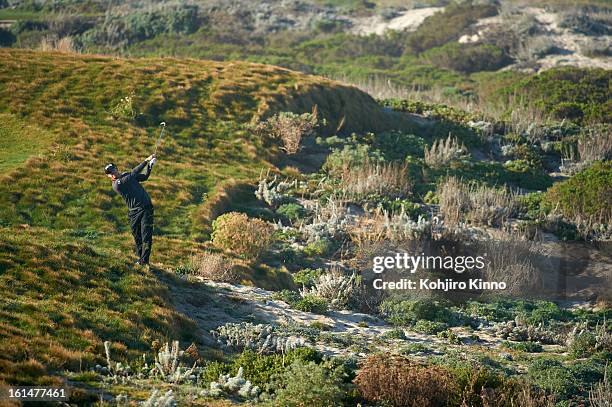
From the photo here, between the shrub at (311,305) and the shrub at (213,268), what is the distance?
1.90 m

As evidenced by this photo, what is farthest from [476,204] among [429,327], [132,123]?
[132,123]

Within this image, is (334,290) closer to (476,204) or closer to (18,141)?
(476,204)

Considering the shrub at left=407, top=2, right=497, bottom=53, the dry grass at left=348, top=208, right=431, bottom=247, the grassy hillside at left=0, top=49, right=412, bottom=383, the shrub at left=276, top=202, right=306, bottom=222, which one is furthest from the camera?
the shrub at left=407, top=2, right=497, bottom=53

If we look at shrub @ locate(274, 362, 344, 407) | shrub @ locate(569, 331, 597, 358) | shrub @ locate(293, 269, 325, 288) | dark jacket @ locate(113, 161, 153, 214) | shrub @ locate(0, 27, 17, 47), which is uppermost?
shrub @ locate(0, 27, 17, 47)

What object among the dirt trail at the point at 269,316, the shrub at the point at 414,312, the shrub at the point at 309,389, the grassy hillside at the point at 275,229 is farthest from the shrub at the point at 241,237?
the shrub at the point at 309,389

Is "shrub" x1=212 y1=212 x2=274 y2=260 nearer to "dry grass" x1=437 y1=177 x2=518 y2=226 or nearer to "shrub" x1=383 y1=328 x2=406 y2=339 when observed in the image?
"shrub" x1=383 y1=328 x2=406 y2=339

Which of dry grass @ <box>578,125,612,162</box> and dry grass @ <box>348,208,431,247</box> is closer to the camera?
dry grass @ <box>348,208,431,247</box>

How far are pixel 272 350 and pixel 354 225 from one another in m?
9.09

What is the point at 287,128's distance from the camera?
27.5 meters

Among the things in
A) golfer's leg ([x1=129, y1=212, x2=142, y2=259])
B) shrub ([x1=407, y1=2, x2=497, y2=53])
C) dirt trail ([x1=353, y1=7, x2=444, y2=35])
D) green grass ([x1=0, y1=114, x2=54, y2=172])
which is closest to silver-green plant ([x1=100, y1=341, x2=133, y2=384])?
golfer's leg ([x1=129, y1=212, x2=142, y2=259])

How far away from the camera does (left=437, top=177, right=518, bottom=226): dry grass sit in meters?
23.7

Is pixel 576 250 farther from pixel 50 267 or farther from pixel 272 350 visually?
pixel 50 267

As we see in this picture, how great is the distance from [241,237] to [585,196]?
446 inches

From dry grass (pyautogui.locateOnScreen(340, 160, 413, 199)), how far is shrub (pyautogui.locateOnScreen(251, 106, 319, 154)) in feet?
7.71
